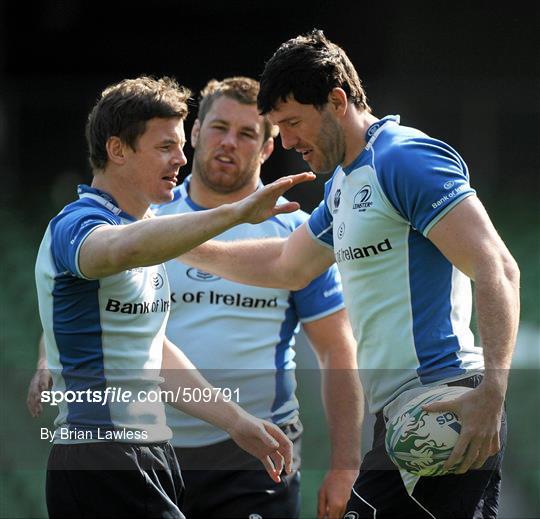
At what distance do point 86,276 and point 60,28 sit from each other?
7.54m

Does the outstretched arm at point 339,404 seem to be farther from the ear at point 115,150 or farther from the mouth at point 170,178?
the ear at point 115,150

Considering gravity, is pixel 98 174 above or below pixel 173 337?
above

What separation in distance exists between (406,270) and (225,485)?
1475 mm

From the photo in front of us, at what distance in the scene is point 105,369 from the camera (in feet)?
11.0

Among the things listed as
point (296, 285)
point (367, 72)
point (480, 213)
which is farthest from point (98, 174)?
point (367, 72)

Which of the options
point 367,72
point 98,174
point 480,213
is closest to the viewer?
point 480,213

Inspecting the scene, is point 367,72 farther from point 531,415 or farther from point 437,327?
point 437,327

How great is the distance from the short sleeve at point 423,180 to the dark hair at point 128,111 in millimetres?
811

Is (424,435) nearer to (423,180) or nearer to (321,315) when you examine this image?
(423,180)

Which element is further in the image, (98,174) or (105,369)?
(98,174)

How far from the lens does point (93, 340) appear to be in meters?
3.33

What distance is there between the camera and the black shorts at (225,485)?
4.31 m

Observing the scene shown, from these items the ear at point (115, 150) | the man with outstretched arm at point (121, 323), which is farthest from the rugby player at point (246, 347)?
the ear at point (115, 150)

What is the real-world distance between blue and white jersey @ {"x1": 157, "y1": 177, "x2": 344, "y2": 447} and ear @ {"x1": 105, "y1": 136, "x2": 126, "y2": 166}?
3.09 feet
